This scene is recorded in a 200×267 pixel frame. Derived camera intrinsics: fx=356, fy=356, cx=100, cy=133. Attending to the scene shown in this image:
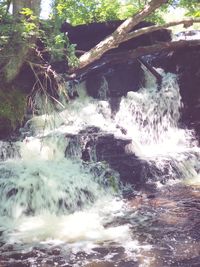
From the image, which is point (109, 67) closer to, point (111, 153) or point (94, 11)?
point (94, 11)

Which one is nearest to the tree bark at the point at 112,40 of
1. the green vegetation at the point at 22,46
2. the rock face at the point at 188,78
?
the green vegetation at the point at 22,46

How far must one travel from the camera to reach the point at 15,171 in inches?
335

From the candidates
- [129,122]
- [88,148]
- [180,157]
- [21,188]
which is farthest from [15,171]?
[129,122]

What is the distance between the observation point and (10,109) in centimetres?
1055

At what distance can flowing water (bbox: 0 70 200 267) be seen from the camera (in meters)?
5.36

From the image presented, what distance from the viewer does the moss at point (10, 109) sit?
10.5 m

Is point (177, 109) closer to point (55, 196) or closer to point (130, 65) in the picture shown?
point (130, 65)

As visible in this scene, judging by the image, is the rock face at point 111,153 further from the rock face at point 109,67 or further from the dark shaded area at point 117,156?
the rock face at point 109,67

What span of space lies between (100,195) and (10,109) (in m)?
4.04

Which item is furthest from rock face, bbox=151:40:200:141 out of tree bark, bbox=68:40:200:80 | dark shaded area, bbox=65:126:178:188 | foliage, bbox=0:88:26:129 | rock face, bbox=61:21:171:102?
foliage, bbox=0:88:26:129

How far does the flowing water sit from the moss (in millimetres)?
566

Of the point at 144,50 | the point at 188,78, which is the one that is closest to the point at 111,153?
the point at 144,50

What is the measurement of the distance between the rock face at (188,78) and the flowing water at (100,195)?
373 mm

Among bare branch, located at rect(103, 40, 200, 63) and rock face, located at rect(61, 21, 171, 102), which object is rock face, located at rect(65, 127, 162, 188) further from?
rock face, located at rect(61, 21, 171, 102)
